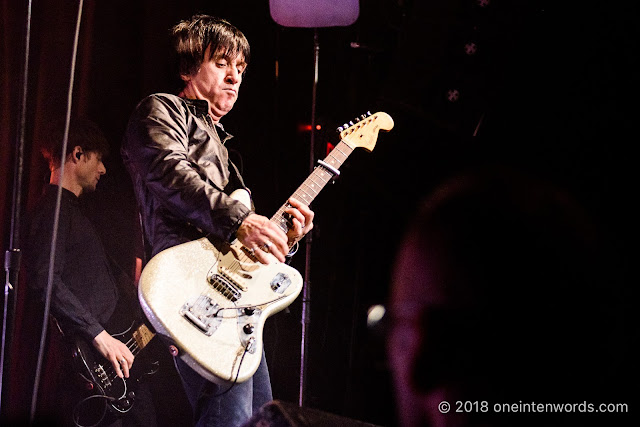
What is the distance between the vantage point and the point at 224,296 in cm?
203

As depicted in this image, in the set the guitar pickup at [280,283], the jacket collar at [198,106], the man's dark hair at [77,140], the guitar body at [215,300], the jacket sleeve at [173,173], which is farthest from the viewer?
the man's dark hair at [77,140]

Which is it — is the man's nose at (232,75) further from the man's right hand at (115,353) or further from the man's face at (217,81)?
the man's right hand at (115,353)

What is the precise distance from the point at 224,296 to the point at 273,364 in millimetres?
1679

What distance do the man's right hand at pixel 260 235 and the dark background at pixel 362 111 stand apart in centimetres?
103

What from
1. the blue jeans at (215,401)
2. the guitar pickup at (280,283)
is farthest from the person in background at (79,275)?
the guitar pickup at (280,283)

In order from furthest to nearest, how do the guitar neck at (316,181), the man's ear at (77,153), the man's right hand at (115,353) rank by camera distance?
the man's ear at (77,153) → the man's right hand at (115,353) → the guitar neck at (316,181)

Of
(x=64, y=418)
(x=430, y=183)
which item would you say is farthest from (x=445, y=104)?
(x=64, y=418)

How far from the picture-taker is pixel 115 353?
269 cm

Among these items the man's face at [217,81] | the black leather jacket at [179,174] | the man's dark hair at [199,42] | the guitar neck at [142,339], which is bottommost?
the guitar neck at [142,339]

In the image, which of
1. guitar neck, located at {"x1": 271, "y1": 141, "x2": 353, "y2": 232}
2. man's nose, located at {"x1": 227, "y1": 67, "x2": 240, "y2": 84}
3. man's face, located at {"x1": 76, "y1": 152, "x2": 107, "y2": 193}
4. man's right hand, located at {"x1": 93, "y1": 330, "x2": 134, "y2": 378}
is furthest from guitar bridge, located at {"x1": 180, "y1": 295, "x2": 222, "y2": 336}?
man's face, located at {"x1": 76, "y1": 152, "x2": 107, "y2": 193}

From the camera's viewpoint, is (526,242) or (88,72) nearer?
(526,242)

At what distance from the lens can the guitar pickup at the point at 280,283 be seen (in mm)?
2133

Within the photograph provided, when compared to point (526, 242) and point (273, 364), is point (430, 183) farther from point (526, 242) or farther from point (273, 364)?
point (526, 242)

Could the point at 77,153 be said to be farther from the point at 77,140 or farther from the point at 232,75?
the point at 232,75
